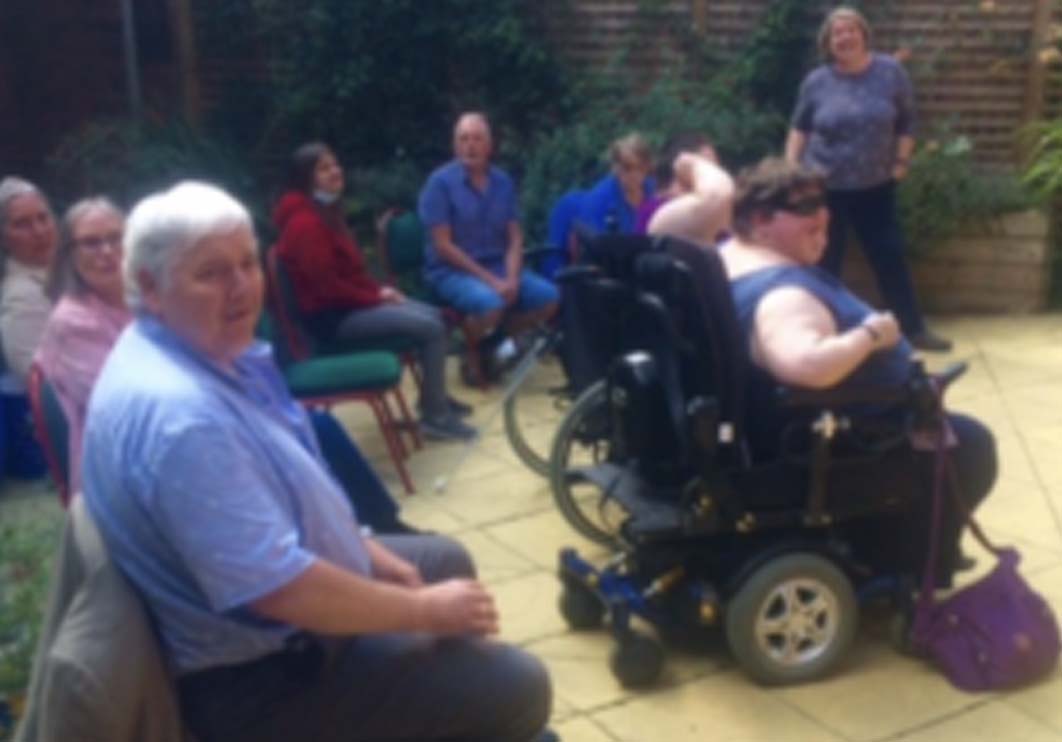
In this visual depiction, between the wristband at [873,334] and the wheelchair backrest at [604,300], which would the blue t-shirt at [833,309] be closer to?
the wristband at [873,334]

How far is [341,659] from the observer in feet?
7.27

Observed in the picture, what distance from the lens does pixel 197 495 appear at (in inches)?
78.0

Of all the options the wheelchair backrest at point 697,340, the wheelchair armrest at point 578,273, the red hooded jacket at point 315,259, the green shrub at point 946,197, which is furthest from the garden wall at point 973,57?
the wheelchair backrest at point 697,340

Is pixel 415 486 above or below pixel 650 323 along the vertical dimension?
below

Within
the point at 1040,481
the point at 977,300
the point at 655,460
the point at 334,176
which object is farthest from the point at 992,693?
the point at 977,300

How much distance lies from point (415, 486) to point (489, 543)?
632mm

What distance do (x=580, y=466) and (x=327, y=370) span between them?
948 mm

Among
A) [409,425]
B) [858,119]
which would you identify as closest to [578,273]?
[409,425]

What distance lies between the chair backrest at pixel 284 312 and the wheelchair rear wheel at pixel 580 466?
1.09 meters

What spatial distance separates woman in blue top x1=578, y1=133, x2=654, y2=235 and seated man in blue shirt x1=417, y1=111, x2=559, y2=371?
507mm

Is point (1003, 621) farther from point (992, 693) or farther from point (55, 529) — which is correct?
point (55, 529)

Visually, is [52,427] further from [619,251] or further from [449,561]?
[619,251]

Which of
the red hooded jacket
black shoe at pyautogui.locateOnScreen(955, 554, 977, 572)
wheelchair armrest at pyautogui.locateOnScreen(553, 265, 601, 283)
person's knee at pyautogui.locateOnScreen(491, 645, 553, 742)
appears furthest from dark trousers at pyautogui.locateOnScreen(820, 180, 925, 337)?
person's knee at pyautogui.locateOnScreen(491, 645, 553, 742)

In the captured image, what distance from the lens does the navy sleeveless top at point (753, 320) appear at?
124 inches
